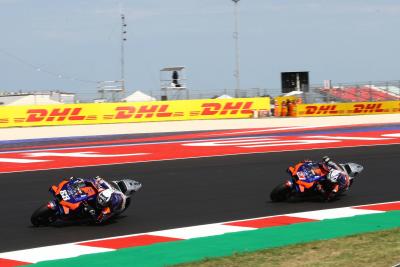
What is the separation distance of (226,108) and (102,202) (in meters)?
30.6

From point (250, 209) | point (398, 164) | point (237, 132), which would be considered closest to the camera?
point (250, 209)

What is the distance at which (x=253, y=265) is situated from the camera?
6934 millimetres

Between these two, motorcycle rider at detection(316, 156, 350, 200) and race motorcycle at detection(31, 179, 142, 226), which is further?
motorcycle rider at detection(316, 156, 350, 200)

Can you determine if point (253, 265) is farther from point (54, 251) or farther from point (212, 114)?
point (212, 114)

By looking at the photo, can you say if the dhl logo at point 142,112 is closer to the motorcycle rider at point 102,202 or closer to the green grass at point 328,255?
the motorcycle rider at point 102,202

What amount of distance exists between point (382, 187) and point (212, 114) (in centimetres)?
2688

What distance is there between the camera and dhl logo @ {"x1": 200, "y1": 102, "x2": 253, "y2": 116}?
129 feet

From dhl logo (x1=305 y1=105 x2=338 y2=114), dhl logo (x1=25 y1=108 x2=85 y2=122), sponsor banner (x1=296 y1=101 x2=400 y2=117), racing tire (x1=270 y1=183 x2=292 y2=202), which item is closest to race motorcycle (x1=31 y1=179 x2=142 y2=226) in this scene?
racing tire (x1=270 y1=183 x2=292 y2=202)

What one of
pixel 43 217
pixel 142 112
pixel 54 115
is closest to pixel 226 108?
pixel 142 112

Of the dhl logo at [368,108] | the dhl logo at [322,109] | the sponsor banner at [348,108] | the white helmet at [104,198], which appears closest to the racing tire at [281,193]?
the white helmet at [104,198]

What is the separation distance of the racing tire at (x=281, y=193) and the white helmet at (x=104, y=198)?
305 cm

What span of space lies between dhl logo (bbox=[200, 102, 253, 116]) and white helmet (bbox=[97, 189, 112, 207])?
29955 millimetres

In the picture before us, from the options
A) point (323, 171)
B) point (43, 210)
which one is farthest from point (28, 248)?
point (323, 171)

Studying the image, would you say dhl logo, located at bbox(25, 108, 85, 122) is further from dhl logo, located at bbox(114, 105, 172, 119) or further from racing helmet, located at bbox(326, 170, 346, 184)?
racing helmet, located at bbox(326, 170, 346, 184)
